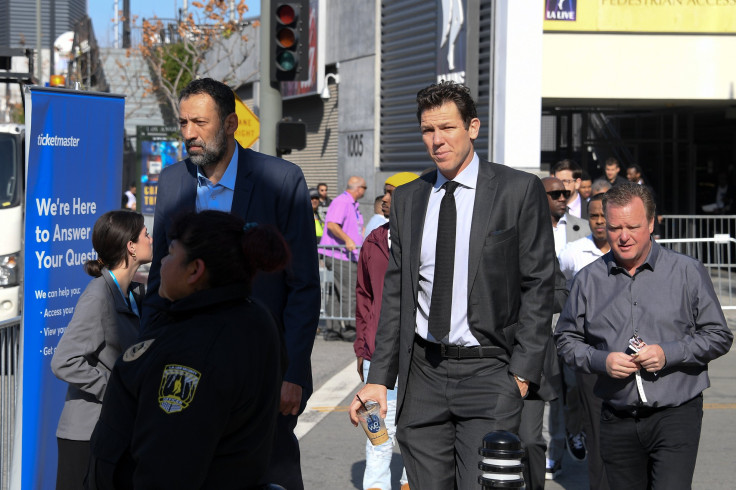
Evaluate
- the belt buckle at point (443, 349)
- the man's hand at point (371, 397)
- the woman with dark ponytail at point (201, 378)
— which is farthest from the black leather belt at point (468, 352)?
the woman with dark ponytail at point (201, 378)

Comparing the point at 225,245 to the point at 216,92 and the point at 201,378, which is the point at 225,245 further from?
the point at 216,92

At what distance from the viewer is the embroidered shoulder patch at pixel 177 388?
2.79m

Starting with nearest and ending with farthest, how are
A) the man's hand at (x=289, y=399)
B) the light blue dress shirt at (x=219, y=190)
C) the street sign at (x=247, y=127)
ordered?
the man's hand at (x=289, y=399) < the light blue dress shirt at (x=219, y=190) < the street sign at (x=247, y=127)

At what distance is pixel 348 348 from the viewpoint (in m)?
13.4

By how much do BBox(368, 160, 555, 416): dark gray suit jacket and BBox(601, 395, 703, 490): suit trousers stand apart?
75 cm

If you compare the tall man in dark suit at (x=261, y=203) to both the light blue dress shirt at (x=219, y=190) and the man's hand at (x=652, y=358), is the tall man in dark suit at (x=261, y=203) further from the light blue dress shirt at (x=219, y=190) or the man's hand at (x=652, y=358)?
→ the man's hand at (x=652, y=358)

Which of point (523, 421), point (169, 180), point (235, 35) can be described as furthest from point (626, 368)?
point (235, 35)

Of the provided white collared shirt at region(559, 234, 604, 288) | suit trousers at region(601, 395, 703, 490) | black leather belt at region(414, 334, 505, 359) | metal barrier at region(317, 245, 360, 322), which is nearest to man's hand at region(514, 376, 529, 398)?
black leather belt at region(414, 334, 505, 359)

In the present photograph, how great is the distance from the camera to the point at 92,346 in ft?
16.6

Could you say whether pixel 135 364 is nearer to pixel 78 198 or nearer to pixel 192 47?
pixel 78 198

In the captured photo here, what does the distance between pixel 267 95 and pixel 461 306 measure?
7.92 metres

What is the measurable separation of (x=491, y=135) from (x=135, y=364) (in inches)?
560

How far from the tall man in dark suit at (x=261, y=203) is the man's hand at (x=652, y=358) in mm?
1444

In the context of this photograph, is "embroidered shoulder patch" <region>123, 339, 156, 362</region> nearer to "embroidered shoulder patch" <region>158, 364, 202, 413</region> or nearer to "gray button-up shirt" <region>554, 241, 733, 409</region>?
"embroidered shoulder patch" <region>158, 364, 202, 413</region>
